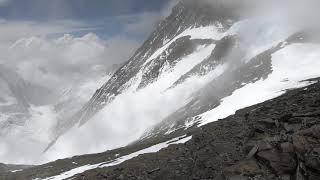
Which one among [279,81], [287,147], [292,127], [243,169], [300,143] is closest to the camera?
[300,143]

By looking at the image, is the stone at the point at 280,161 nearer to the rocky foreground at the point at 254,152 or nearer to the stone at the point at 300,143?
the rocky foreground at the point at 254,152

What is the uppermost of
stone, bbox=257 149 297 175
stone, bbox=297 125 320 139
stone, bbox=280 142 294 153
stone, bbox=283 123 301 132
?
stone, bbox=283 123 301 132

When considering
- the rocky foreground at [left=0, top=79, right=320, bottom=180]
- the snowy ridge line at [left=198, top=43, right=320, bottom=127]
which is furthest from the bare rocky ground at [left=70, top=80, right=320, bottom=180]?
the snowy ridge line at [left=198, top=43, right=320, bottom=127]

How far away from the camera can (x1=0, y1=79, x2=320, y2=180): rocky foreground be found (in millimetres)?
32656

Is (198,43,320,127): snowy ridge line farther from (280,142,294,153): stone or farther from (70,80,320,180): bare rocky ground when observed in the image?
(280,142,294,153): stone

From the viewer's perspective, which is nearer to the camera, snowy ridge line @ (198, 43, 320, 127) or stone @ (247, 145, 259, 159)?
stone @ (247, 145, 259, 159)

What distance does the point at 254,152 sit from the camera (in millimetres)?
35094

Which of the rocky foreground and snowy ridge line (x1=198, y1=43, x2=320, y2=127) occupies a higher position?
snowy ridge line (x1=198, y1=43, x2=320, y2=127)

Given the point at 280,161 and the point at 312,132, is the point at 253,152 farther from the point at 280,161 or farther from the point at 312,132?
the point at 312,132

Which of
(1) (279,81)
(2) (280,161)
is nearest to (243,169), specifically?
(2) (280,161)

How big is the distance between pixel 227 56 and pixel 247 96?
89240 millimetres

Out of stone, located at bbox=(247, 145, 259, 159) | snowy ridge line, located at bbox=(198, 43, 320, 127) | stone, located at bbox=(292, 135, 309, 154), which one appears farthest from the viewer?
snowy ridge line, located at bbox=(198, 43, 320, 127)

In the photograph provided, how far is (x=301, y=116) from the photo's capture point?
125ft

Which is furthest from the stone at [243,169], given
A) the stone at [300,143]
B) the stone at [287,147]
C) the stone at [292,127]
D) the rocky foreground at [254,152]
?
the stone at [292,127]
